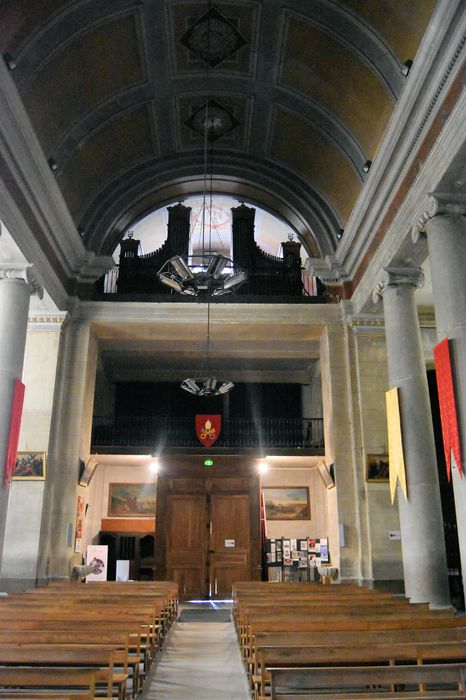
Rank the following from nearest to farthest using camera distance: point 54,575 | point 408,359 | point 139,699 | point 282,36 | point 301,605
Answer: point 139,699 < point 301,605 < point 408,359 < point 282,36 < point 54,575

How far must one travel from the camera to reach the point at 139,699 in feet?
16.3

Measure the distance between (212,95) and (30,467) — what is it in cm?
793

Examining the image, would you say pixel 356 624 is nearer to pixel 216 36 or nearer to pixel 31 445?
pixel 31 445

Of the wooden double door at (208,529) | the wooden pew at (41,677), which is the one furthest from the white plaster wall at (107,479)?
the wooden pew at (41,677)

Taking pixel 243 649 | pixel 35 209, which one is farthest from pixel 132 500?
pixel 243 649

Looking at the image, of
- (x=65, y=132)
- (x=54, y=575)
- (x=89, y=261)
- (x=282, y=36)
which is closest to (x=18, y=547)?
(x=54, y=575)

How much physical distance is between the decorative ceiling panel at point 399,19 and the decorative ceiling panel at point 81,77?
3.67m

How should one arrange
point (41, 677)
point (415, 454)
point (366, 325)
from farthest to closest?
point (366, 325) → point (415, 454) → point (41, 677)

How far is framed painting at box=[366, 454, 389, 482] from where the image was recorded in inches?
430

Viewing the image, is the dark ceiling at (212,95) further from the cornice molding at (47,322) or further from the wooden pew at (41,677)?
the wooden pew at (41,677)

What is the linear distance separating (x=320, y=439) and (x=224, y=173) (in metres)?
6.84

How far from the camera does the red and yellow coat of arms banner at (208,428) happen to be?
1367cm

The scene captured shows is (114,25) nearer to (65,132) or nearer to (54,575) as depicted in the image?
(65,132)

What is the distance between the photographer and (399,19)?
7855mm
